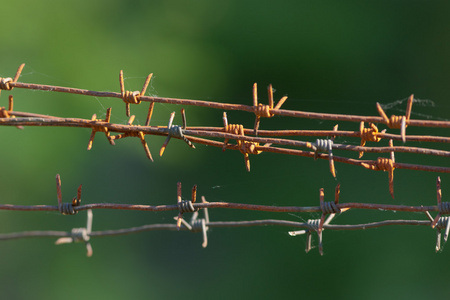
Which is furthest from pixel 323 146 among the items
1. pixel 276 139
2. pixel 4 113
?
pixel 4 113

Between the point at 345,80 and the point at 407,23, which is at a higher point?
the point at 407,23

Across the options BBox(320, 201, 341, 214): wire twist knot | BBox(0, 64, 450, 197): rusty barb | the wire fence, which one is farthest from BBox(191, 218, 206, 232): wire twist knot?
BBox(320, 201, 341, 214): wire twist knot

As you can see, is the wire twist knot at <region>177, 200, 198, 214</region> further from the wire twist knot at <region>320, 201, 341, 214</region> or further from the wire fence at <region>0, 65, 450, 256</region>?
the wire twist knot at <region>320, 201, 341, 214</region>

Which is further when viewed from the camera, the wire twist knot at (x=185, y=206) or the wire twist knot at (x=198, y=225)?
the wire twist knot at (x=198, y=225)

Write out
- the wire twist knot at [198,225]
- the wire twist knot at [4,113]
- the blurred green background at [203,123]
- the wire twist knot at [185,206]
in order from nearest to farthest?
the wire twist knot at [185,206], the wire twist knot at [4,113], the wire twist knot at [198,225], the blurred green background at [203,123]

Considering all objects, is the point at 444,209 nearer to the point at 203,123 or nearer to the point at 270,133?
the point at 270,133

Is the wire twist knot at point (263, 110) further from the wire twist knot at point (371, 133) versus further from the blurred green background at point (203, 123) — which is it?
the blurred green background at point (203, 123)

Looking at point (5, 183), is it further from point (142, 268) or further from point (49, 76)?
point (142, 268)

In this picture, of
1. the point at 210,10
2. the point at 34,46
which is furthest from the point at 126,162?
the point at 210,10

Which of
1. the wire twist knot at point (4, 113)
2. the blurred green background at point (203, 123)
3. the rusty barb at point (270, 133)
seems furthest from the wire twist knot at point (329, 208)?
the blurred green background at point (203, 123)
